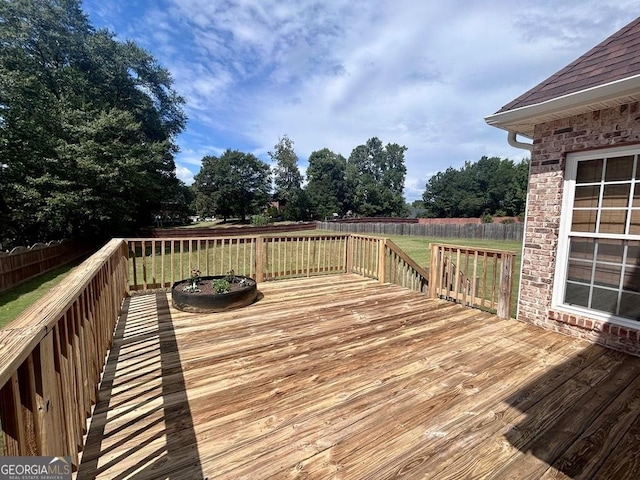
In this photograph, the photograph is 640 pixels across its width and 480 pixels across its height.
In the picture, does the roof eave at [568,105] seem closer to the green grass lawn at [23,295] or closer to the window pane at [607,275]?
the window pane at [607,275]

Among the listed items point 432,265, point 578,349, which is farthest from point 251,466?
point 432,265

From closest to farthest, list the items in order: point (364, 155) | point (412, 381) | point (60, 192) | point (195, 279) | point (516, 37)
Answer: point (412, 381) → point (195, 279) → point (516, 37) → point (60, 192) → point (364, 155)

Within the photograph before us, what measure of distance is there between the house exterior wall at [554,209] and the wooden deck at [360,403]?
227 mm

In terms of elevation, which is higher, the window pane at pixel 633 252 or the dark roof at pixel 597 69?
the dark roof at pixel 597 69

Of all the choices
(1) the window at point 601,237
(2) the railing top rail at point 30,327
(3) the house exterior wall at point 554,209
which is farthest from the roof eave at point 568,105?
(2) the railing top rail at point 30,327

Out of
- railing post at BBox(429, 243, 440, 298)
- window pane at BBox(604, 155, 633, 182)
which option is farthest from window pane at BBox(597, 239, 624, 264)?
railing post at BBox(429, 243, 440, 298)

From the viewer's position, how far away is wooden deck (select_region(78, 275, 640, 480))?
5.60ft

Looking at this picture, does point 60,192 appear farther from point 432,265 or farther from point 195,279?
point 432,265

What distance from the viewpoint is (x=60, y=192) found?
12141 mm

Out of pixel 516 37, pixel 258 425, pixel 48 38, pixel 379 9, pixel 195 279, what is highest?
pixel 48 38

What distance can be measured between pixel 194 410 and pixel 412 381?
1.71 m

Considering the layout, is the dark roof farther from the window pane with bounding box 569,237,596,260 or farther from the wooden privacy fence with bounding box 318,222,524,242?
the wooden privacy fence with bounding box 318,222,524,242

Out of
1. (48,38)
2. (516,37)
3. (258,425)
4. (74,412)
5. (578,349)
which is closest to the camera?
(74,412)

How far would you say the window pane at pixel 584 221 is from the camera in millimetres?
3312
